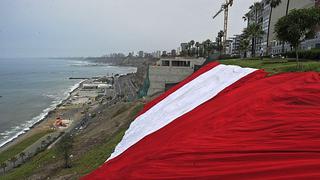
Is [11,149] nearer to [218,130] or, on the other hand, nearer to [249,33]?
[249,33]

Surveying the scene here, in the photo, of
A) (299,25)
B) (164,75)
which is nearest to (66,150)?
(299,25)

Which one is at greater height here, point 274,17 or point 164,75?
point 274,17

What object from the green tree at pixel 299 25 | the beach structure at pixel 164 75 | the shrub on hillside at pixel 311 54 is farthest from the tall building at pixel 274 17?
the green tree at pixel 299 25

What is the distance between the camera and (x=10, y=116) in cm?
6294

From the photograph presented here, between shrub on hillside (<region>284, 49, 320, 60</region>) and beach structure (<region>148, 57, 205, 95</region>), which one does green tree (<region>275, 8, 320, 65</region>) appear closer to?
shrub on hillside (<region>284, 49, 320, 60</region>)

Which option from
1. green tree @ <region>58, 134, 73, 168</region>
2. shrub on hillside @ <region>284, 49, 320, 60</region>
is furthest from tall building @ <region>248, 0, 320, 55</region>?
green tree @ <region>58, 134, 73, 168</region>

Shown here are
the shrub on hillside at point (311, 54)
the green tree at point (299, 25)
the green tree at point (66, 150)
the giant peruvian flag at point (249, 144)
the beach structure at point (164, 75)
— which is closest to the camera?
the giant peruvian flag at point (249, 144)

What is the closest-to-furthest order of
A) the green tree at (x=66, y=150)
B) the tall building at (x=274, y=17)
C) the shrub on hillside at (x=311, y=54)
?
the green tree at (x=66, y=150) < the shrub on hillside at (x=311, y=54) < the tall building at (x=274, y=17)

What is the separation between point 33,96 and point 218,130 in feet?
300

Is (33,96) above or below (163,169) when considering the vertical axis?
below

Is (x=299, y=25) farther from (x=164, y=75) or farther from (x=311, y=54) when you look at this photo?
(x=164, y=75)

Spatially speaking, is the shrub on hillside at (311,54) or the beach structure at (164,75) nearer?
the shrub on hillside at (311,54)

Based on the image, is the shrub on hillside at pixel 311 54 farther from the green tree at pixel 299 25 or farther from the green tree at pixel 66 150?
the green tree at pixel 66 150

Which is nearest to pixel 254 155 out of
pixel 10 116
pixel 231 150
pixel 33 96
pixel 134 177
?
pixel 231 150
